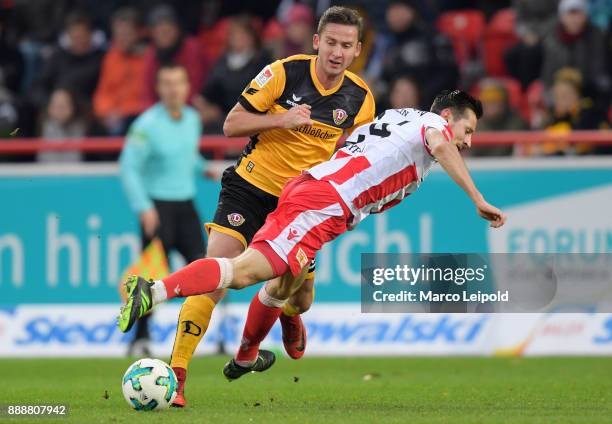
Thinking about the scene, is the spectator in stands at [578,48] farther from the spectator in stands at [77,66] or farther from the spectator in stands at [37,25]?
the spectator in stands at [37,25]

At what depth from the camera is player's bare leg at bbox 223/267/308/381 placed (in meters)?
8.70

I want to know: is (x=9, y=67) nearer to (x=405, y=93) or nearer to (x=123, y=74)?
(x=123, y=74)

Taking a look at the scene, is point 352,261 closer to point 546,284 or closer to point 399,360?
point 399,360

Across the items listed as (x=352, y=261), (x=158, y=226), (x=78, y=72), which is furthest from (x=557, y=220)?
(x=78, y=72)

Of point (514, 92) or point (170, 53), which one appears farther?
point (170, 53)

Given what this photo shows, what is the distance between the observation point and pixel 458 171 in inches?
293

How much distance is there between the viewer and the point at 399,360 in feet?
40.9

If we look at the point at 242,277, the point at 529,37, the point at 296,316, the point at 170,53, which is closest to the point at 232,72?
the point at 170,53

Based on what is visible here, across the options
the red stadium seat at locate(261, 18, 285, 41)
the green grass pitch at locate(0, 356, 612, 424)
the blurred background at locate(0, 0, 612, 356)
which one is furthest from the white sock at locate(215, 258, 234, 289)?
the red stadium seat at locate(261, 18, 285, 41)

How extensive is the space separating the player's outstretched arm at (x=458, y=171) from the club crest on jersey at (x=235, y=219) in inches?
58.7

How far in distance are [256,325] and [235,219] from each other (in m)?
0.78

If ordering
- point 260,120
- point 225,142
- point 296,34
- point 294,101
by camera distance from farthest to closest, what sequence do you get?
point 296,34
point 225,142
point 294,101
point 260,120

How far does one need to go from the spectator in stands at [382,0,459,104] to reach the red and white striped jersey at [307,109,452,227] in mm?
6858

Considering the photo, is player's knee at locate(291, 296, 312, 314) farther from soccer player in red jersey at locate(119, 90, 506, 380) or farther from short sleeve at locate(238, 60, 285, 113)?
short sleeve at locate(238, 60, 285, 113)
